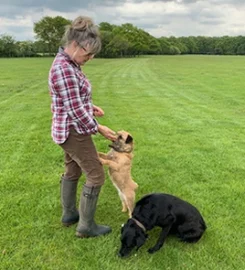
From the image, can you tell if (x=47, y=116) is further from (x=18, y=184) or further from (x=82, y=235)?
(x=82, y=235)

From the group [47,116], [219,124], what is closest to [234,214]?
[219,124]

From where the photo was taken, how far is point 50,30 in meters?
94.2

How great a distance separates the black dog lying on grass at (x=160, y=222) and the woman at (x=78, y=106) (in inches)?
19.5

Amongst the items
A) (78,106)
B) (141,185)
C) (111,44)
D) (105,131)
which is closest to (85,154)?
(105,131)

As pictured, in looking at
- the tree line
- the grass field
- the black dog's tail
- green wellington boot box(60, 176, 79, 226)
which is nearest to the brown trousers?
green wellington boot box(60, 176, 79, 226)

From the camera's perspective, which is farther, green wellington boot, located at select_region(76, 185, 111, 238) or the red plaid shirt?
green wellington boot, located at select_region(76, 185, 111, 238)

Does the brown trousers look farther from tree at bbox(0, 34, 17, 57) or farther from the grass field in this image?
tree at bbox(0, 34, 17, 57)

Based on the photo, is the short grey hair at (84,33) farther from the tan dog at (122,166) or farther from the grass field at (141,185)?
the grass field at (141,185)

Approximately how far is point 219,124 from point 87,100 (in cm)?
641

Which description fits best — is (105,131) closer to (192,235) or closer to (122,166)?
(122,166)

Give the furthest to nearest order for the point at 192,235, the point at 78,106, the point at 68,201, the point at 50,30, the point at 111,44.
Answer: the point at 50,30 → the point at 111,44 → the point at 68,201 → the point at 192,235 → the point at 78,106

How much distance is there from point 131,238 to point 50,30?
97125 mm

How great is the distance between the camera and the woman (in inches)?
121

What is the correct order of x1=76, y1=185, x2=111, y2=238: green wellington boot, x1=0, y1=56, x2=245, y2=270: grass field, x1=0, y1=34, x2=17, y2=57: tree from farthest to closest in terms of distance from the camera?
x1=0, y1=34, x2=17, y2=57: tree, x1=76, y1=185, x2=111, y2=238: green wellington boot, x1=0, y1=56, x2=245, y2=270: grass field
